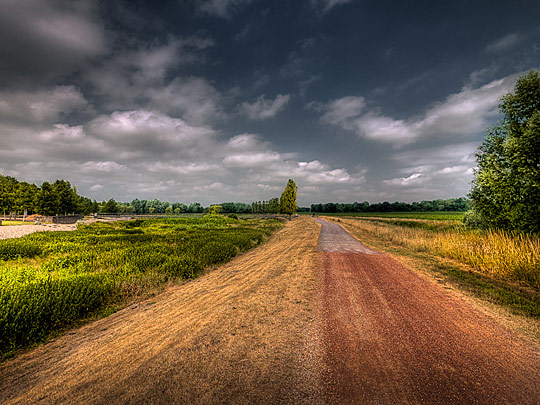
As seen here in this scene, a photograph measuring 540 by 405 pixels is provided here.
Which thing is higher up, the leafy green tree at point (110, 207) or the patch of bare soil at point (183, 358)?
the leafy green tree at point (110, 207)

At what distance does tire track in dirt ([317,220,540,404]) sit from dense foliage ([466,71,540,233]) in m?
9.85

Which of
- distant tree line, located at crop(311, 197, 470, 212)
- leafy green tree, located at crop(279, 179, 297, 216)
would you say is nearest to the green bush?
leafy green tree, located at crop(279, 179, 297, 216)

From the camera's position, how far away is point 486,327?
15.1 ft

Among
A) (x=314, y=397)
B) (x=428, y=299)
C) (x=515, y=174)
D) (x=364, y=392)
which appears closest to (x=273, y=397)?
(x=314, y=397)

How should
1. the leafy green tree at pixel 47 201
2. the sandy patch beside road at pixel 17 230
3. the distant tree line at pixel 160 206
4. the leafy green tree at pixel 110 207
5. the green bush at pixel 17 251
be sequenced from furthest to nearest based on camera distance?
the distant tree line at pixel 160 206 → the leafy green tree at pixel 110 207 → the leafy green tree at pixel 47 201 → the sandy patch beside road at pixel 17 230 → the green bush at pixel 17 251

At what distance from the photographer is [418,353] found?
3619mm

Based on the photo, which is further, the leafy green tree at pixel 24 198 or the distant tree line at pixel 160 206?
the distant tree line at pixel 160 206

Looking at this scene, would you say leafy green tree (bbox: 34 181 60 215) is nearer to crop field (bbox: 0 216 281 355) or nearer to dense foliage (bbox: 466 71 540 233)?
crop field (bbox: 0 216 281 355)

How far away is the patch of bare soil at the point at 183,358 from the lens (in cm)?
283

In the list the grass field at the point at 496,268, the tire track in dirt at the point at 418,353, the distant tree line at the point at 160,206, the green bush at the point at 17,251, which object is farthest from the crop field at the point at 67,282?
the distant tree line at the point at 160,206

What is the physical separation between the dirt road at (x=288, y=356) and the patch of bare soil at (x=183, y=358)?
0.02 metres

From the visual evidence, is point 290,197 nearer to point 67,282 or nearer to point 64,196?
point 67,282

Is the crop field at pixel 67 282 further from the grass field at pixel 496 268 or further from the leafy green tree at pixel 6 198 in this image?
A: the leafy green tree at pixel 6 198

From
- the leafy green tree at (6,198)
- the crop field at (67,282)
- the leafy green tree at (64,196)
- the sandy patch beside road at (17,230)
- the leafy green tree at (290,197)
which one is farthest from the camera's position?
the leafy green tree at (290,197)
